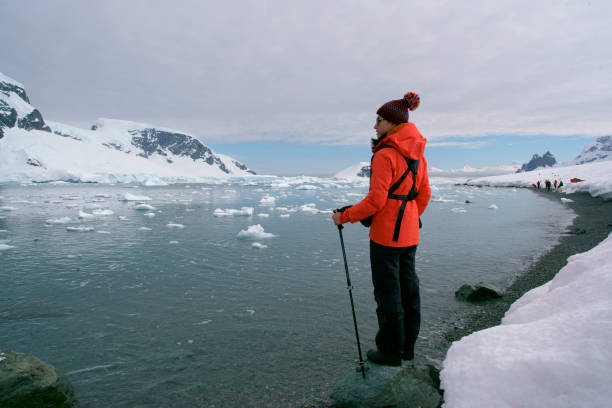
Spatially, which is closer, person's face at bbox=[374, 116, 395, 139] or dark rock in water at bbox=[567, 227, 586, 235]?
person's face at bbox=[374, 116, 395, 139]

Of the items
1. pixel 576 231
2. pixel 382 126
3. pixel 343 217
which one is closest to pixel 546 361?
pixel 343 217

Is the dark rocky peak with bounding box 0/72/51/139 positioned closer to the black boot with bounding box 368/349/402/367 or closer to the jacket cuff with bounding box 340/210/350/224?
the jacket cuff with bounding box 340/210/350/224

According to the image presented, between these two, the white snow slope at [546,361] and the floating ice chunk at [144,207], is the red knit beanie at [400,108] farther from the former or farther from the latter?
the floating ice chunk at [144,207]

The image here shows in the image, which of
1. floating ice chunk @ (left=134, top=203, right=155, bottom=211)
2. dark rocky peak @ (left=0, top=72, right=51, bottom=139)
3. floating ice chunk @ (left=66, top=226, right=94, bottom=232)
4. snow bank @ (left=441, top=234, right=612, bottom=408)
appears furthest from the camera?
dark rocky peak @ (left=0, top=72, right=51, bottom=139)

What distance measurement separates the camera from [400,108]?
328cm

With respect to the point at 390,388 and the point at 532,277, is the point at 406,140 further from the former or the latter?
the point at 532,277

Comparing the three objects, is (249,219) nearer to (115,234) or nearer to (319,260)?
(115,234)

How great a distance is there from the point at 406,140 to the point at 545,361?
2.08m

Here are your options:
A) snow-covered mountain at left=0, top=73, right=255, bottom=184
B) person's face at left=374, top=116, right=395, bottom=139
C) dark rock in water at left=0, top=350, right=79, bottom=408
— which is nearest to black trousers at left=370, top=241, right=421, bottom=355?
person's face at left=374, top=116, right=395, bottom=139

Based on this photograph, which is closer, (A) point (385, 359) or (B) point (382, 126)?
(B) point (382, 126)

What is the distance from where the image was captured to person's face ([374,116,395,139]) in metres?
3.37

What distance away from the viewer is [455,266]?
1010cm

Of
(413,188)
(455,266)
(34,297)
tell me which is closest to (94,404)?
(413,188)

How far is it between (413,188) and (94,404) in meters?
4.33
